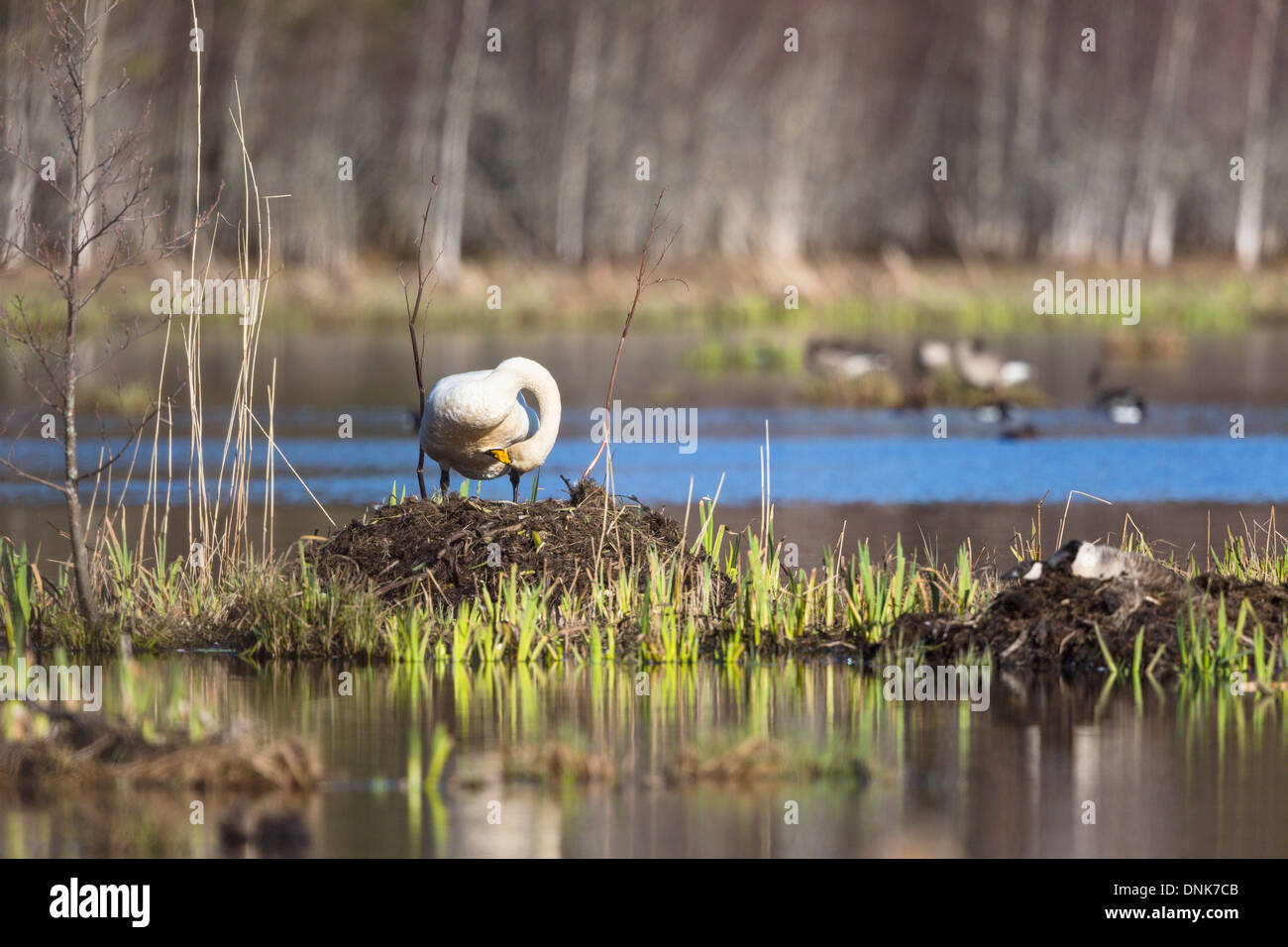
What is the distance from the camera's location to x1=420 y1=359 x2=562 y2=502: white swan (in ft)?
34.4

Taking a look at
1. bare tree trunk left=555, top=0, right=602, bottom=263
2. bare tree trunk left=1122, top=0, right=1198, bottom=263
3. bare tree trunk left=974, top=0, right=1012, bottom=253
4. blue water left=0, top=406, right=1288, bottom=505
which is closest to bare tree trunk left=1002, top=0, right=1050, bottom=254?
bare tree trunk left=974, top=0, right=1012, bottom=253

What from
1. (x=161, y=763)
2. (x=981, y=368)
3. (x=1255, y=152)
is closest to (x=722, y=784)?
(x=161, y=763)

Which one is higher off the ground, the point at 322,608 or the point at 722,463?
the point at 722,463

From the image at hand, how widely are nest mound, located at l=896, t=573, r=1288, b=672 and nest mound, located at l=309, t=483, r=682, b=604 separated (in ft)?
5.45

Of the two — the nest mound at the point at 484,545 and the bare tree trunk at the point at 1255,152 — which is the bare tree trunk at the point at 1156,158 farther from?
the nest mound at the point at 484,545

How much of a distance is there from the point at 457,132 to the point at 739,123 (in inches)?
472

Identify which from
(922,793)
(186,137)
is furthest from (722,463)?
(186,137)

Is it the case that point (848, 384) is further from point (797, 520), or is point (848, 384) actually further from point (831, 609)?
point (831, 609)

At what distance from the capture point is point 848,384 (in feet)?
91.7

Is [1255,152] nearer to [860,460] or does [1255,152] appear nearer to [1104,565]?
[860,460]

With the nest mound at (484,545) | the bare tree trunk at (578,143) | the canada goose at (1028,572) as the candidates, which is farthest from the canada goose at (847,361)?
the bare tree trunk at (578,143)

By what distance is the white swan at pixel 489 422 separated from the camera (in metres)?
10.5

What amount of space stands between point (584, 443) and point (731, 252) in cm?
3462

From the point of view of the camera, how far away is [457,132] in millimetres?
52250
